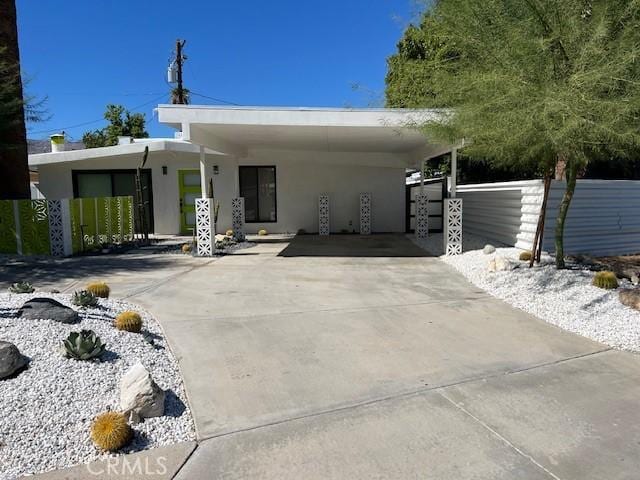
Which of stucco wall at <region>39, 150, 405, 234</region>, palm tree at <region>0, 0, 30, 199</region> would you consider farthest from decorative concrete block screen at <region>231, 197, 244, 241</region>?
palm tree at <region>0, 0, 30, 199</region>

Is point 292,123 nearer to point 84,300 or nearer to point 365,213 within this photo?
point 84,300

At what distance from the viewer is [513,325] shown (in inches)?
216

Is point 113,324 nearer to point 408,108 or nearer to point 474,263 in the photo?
point 408,108

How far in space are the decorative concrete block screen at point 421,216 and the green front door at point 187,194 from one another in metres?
7.28

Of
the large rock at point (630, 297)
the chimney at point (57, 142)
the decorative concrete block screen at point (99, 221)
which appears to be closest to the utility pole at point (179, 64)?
the chimney at point (57, 142)

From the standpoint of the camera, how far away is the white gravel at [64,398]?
109 inches

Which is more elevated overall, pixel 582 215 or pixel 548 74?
pixel 548 74

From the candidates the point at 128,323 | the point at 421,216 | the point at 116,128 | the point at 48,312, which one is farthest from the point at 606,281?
the point at 116,128

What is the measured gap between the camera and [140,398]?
124 inches

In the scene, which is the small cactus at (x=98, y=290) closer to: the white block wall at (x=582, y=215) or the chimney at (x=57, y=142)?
the white block wall at (x=582, y=215)

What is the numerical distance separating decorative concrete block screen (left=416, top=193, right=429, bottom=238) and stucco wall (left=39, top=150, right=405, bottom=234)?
7.22 ft

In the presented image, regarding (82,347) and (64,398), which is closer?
(64,398)

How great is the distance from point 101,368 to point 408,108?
20.9ft

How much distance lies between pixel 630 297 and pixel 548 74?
2862mm
